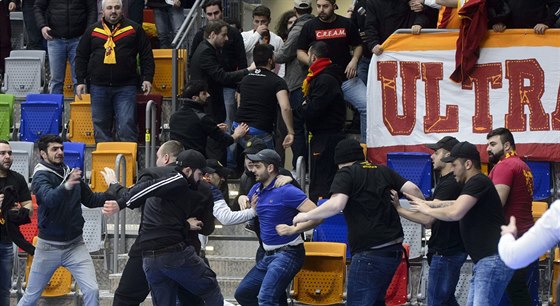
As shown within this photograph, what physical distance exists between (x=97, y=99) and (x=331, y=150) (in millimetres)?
3190

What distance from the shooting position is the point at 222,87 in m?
16.6

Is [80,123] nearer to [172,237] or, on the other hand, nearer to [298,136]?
[298,136]

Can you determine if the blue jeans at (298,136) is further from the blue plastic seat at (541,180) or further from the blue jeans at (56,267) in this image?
the blue jeans at (56,267)

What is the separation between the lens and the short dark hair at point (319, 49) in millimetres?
15344

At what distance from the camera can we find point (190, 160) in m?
12.3

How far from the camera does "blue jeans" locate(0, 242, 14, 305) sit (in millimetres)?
13484

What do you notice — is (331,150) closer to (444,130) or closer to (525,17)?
(444,130)

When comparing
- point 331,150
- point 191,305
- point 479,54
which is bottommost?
point 191,305

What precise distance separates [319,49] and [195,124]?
171 cm

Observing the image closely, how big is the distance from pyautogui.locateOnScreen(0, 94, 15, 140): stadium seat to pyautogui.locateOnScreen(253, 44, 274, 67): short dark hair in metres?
3.50

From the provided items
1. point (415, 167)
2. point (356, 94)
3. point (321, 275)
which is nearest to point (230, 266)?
point (321, 275)

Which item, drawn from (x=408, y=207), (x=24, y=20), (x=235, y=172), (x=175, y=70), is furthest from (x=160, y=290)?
(x=24, y=20)

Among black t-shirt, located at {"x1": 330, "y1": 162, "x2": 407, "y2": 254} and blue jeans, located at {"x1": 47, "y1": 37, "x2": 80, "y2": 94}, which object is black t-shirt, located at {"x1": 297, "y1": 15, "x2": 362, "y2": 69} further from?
black t-shirt, located at {"x1": 330, "y1": 162, "x2": 407, "y2": 254}

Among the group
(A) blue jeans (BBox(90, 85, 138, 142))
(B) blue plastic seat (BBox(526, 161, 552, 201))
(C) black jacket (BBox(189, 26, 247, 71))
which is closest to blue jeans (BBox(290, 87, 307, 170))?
(C) black jacket (BBox(189, 26, 247, 71))
